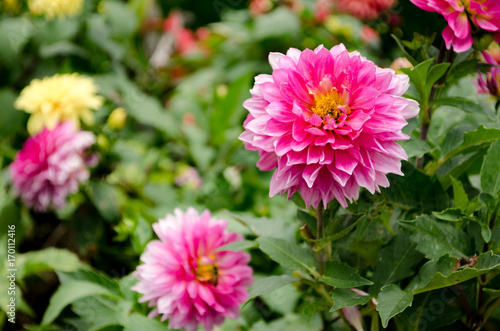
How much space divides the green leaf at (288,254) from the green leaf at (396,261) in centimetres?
8

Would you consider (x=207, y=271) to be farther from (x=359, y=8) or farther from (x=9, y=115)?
(x=359, y=8)

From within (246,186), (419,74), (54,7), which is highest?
(419,74)

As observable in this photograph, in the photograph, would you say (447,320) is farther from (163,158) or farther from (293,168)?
(163,158)

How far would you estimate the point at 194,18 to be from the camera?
2.84m

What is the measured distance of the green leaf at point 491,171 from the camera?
1.91 ft

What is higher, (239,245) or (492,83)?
(492,83)

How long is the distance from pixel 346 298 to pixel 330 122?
0.22 meters

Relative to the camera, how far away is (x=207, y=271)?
698mm

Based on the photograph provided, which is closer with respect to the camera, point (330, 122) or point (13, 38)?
point (330, 122)

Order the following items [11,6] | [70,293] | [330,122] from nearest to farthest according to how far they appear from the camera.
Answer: [330,122] < [70,293] < [11,6]

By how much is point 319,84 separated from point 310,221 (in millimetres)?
181

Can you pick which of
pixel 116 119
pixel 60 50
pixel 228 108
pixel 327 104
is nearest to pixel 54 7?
pixel 60 50

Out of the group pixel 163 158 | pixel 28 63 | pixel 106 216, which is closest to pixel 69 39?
pixel 28 63

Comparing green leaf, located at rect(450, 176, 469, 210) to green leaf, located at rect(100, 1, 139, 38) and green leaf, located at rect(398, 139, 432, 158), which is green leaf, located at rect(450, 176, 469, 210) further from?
green leaf, located at rect(100, 1, 139, 38)
